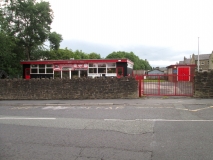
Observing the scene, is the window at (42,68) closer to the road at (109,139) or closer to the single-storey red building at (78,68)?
the single-storey red building at (78,68)

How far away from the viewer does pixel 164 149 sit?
4828 millimetres

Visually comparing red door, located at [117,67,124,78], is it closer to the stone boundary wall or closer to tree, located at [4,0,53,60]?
the stone boundary wall

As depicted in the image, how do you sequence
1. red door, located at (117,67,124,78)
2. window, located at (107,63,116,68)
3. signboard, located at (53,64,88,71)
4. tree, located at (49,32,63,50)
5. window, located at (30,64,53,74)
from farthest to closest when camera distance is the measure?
tree, located at (49,32,63,50)
window, located at (30,64,53,74)
signboard, located at (53,64,88,71)
window, located at (107,63,116,68)
red door, located at (117,67,124,78)

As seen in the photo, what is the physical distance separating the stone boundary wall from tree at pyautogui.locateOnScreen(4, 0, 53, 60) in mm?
28323

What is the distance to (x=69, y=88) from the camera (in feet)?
51.6

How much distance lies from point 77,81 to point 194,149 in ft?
38.3

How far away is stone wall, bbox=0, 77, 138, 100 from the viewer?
1491 centimetres

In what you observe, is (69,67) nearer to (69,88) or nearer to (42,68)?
(42,68)

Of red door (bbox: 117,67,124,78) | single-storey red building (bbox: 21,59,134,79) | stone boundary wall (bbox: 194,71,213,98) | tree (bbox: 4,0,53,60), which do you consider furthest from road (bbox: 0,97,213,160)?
tree (bbox: 4,0,53,60)

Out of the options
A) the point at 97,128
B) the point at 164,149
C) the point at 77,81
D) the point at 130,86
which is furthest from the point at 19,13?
the point at 164,149

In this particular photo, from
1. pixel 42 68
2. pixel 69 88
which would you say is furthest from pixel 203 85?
pixel 42 68

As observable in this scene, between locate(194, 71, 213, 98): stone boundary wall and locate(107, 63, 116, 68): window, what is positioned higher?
locate(107, 63, 116, 68): window

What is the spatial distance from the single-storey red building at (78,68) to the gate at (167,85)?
32.9ft

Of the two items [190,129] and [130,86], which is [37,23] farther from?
[190,129]
